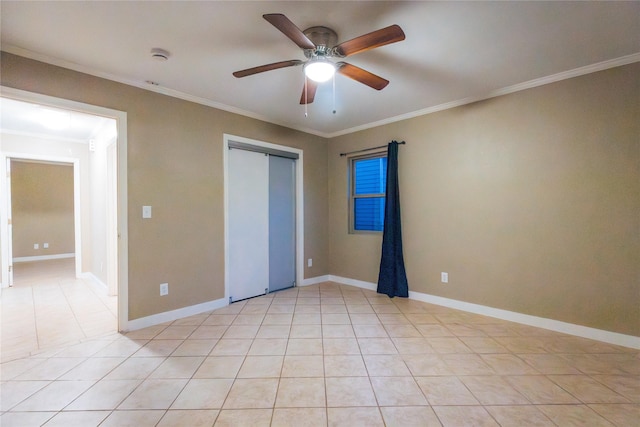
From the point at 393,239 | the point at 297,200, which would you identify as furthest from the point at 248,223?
the point at 393,239

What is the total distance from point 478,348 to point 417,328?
56cm

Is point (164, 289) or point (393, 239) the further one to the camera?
point (393, 239)

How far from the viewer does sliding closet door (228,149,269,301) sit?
3.57m

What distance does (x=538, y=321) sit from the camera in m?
2.74

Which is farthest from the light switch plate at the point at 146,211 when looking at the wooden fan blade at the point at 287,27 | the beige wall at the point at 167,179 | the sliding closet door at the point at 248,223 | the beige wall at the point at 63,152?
the beige wall at the point at 63,152

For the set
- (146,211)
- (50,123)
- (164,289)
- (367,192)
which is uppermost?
(50,123)

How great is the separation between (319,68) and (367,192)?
2.52m

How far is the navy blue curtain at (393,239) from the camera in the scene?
3.68 metres

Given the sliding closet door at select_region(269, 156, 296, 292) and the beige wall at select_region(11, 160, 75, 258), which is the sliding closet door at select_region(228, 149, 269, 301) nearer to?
the sliding closet door at select_region(269, 156, 296, 292)

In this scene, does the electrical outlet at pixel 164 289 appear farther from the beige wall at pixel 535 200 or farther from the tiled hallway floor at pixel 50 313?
the beige wall at pixel 535 200

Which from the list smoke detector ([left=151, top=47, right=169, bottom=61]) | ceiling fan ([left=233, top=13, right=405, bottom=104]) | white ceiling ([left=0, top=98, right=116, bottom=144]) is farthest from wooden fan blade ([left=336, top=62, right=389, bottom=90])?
white ceiling ([left=0, top=98, right=116, bottom=144])

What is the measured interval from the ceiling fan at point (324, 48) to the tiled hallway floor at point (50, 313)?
9.53ft

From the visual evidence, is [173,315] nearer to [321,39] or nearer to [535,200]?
[321,39]

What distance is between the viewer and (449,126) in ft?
11.0
